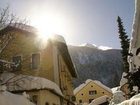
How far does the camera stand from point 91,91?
7544cm

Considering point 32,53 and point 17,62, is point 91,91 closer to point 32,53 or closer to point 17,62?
point 32,53

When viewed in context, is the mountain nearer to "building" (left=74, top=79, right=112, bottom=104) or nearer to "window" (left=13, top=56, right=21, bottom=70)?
"building" (left=74, top=79, right=112, bottom=104)

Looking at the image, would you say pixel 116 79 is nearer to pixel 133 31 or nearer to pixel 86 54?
pixel 86 54

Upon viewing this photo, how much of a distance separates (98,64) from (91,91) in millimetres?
60766

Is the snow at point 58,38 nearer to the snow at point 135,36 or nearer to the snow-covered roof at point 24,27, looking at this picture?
the snow-covered roof at point 24,27

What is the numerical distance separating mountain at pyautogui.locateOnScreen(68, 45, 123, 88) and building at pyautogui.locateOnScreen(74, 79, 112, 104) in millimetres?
35994

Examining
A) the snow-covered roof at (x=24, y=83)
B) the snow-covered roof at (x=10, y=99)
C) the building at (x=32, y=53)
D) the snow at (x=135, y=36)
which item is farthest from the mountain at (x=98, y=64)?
the snow at (x=135, y=36)

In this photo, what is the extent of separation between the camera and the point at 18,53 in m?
26.0

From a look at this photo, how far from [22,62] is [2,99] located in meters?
11.8

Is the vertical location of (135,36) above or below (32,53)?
below

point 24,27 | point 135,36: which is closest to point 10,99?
point 135,36

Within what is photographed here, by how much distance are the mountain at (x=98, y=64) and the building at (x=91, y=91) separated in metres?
36.0

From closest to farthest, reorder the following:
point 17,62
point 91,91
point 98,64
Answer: point 17,62
point 91,91
point 98,64

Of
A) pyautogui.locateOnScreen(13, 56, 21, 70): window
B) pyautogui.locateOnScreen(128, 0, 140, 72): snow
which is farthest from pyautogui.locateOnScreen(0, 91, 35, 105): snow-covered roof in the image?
pyautogui.locateOnScreen(128, 0, 140, 72): snow
